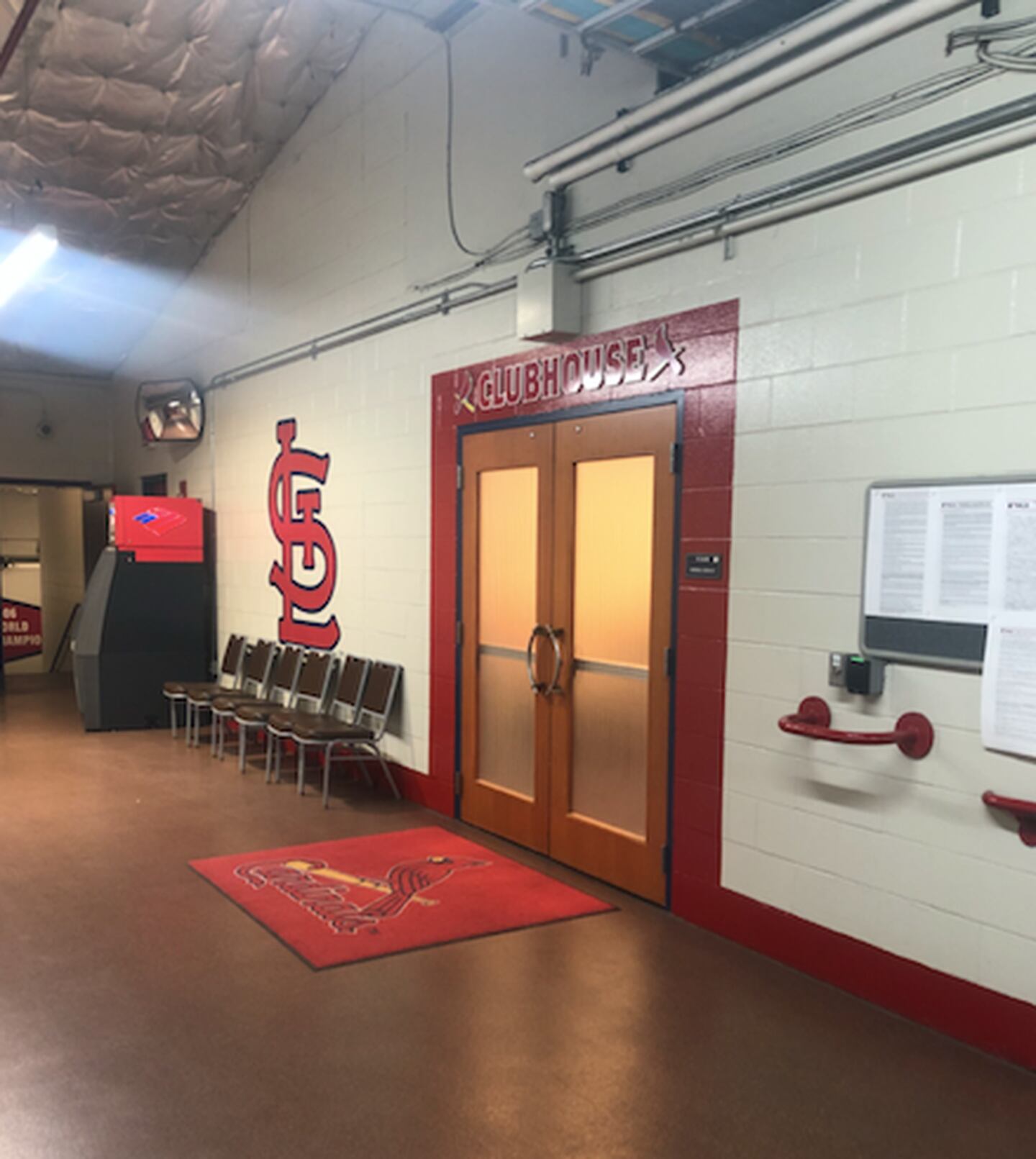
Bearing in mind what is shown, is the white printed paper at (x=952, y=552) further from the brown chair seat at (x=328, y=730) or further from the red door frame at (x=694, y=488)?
the brown chair seat at (x=328, y=730)

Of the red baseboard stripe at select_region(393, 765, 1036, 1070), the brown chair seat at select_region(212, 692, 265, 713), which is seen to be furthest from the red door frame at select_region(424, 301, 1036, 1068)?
the brown chair seat at select_region(212, 692, 265, 713)

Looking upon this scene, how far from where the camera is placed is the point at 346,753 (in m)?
6.33

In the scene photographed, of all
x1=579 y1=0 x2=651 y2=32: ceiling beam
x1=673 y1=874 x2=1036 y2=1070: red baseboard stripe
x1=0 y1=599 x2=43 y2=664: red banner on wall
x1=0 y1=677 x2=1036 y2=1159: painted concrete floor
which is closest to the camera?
x1=0 y1=677 x2=1036 y2=1159: painted concrete floor

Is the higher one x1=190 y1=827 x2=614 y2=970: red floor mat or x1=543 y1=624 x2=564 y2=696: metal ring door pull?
x1=543 y1=624 x2=564 y2=696: metal ring door pull

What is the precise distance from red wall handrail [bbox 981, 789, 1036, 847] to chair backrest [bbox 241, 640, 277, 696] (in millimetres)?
5245

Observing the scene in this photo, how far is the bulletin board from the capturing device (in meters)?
2.83

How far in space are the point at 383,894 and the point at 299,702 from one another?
287 centimetres

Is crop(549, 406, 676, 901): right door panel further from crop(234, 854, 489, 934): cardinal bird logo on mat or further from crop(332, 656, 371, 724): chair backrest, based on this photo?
crop(332, 656, 371, 724): chair backrest

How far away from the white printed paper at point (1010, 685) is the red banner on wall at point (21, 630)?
1048cm

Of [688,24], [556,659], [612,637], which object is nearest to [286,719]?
[556,659]

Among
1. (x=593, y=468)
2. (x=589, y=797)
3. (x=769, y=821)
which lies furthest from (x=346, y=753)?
(x=769, y=821)

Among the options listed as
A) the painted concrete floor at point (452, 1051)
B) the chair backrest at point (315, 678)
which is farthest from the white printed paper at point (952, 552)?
the chair backrest at point (315, 678)

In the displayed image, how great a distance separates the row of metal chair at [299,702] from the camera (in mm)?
5797

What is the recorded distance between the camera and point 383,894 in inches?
165
